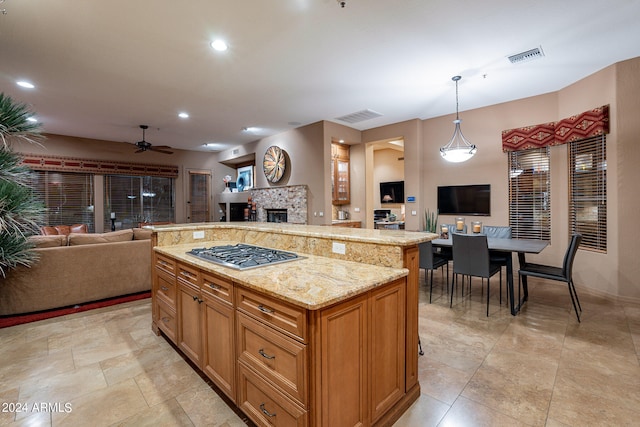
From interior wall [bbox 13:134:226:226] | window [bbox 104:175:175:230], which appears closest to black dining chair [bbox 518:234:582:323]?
interior wall [bbox 13:134:226:226]

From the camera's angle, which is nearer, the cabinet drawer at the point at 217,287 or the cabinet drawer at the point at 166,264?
the cabinet drawer at the point at 217,287

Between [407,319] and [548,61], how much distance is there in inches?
155

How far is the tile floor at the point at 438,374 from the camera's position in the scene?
5.78ft

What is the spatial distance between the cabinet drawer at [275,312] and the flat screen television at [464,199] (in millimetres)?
5154

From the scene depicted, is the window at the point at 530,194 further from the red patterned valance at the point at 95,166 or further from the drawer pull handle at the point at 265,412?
the red patterned valance at the point at 95,166

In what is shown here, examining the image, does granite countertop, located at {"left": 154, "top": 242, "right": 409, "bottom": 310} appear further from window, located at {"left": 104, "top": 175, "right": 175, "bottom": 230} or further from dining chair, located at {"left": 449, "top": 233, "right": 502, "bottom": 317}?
window, located at {"left": 104, "top": 175, "right": 175, "bottom": 230}

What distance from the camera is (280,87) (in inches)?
169

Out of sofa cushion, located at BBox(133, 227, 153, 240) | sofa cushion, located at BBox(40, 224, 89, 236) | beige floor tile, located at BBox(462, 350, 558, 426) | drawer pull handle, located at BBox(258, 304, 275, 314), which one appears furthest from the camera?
sofa cushion, located at BBox(40, 224, 89, 236)

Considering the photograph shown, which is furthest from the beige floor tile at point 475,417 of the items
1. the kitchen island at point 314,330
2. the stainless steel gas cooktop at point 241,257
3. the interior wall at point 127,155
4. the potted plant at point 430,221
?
the interior wall at point 127,155

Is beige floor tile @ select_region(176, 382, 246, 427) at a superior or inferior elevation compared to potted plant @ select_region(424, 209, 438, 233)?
inferior

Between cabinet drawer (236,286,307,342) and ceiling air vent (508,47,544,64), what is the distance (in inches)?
159

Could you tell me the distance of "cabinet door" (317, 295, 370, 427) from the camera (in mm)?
1269

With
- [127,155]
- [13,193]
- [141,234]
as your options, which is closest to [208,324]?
[13,193]

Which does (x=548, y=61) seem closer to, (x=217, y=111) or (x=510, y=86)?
(x=510, y=86)
